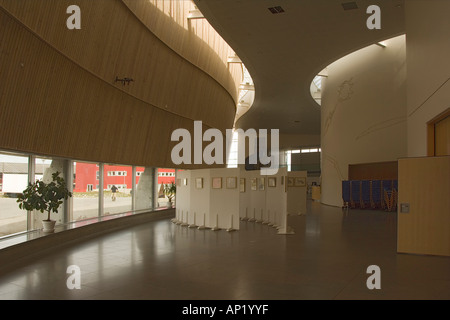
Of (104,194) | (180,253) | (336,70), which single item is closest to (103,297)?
(180,253)

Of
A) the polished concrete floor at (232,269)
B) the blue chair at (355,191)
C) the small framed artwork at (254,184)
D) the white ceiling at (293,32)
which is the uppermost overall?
the white ceiling at (293,32)

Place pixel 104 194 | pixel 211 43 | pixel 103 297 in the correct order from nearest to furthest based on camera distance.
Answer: pixel 103 297 < pixel 104 194 < pixel 211 43

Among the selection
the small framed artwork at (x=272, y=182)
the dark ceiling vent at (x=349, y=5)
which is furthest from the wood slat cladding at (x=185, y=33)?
the dark ceiling vent at (x=349, y=5)

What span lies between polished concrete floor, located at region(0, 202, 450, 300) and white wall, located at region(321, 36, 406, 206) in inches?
414

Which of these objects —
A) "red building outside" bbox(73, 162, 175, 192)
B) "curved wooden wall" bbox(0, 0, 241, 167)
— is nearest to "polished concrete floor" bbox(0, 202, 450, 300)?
"red building outside" bbox(73, 162, 175, 192)

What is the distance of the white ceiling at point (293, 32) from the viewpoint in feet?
41.8

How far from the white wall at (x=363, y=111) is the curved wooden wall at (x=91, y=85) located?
393 inches

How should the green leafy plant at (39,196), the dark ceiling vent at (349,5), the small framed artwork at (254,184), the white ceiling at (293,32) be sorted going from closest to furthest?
the green leafy plant at (39,196) < the dark ceiling vent at (349,5) < the white ceiling at (293,32) < the small framed artwork at (254,184)

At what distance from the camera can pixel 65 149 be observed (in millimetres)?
10562

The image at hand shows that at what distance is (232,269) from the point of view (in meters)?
7.17

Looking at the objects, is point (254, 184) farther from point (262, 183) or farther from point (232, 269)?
point (232, 269)

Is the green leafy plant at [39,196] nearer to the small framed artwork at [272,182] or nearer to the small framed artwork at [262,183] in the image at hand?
Result: the small framed artwork at [272,182]
